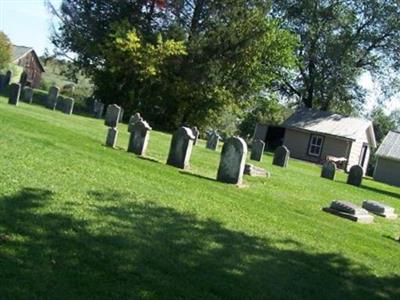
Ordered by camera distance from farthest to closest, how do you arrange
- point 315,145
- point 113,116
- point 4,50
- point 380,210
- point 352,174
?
1. point 4,50
2. point 315,145
3. point 113,116
4. point 352,174
5. point 380,210

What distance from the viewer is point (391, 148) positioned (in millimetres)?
47438

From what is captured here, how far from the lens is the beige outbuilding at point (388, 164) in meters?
46.7

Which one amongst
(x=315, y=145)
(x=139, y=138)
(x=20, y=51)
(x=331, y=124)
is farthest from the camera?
(x=20, y=51)

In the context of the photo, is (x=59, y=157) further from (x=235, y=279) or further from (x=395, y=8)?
(x=395, y=8)

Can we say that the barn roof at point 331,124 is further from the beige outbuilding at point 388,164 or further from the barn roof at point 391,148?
the beige outbuilding at point 388,164

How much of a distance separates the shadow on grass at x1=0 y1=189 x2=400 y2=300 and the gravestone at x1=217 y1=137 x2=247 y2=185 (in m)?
5.31

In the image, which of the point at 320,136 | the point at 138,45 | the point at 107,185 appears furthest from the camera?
the point at 320,136

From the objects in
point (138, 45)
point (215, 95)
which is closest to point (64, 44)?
point (138, 45)

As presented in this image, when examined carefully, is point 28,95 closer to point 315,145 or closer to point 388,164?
point 315,145

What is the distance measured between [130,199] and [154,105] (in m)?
32.0

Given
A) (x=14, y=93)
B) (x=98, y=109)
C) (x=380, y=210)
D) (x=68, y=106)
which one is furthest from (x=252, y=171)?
(x=98, y=109)

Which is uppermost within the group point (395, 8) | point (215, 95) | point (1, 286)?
point (395, 8)

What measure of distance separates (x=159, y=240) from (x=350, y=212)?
727cm

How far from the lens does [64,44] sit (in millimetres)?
43531
